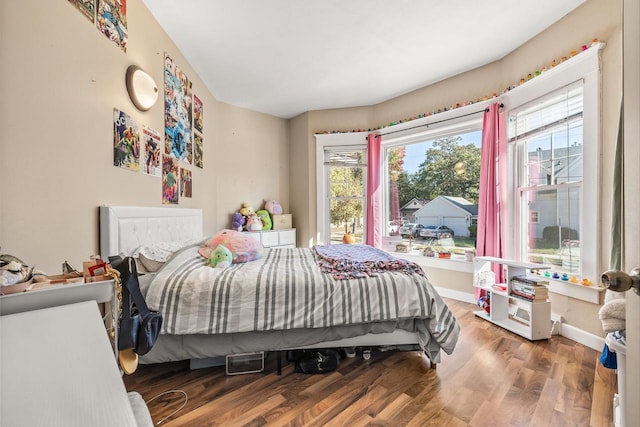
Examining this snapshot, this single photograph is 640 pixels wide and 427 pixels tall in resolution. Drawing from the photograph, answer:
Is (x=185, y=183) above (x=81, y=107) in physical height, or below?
below

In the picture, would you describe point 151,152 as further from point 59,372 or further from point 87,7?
point 59,372

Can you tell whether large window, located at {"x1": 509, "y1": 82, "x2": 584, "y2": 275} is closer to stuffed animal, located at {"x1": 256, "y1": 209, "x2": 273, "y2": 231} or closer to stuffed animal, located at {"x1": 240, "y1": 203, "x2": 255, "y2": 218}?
stuffed animal, located at {"x1": 256, "y1": 209, "x2": 273, "y2": 231}

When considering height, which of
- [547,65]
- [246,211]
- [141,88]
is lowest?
[246,211]

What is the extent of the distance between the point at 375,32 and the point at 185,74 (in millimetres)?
1959

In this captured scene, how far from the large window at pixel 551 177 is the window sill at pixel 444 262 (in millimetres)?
633

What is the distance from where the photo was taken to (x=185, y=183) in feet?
9.11

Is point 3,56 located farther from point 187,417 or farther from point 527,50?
point 527,50

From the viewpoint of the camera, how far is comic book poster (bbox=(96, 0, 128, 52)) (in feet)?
5.27

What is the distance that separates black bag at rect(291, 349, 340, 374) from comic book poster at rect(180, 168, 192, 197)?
1.97m

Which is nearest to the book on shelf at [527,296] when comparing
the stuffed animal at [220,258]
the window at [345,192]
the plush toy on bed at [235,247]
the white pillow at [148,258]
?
the window at [345,192]

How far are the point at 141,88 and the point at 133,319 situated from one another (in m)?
1.75

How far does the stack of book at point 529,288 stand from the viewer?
2.21 metres

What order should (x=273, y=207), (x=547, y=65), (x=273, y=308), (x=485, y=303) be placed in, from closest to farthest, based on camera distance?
(x=273, y=308), (x=547, y=65), (x=485, y=303), (x=273, y=207)

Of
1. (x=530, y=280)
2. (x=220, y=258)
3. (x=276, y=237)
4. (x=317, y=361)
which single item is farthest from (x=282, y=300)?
(x=276, y=237)
